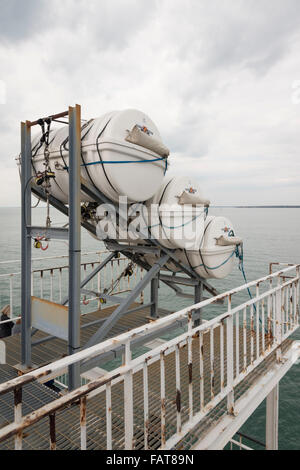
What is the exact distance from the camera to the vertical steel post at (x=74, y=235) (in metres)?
4.26

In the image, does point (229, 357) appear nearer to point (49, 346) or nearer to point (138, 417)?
point (138, 417)

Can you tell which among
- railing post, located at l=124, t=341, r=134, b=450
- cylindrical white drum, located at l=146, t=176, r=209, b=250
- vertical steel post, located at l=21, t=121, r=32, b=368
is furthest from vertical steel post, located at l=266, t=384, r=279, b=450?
vertical steel post, located at l=21, t=121, r=32, b=368

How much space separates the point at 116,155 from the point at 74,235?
1.36 meters

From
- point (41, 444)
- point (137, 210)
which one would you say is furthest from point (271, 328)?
point (41, 444)

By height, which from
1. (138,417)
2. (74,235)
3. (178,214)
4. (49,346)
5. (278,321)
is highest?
(178,214)

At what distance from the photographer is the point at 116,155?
4543 millimetres

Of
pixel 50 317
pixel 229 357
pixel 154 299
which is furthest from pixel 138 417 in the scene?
pixel 154 299

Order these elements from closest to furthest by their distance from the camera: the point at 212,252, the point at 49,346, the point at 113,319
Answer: the point at 113,319 → the point at 49,346 → the point at 212,252

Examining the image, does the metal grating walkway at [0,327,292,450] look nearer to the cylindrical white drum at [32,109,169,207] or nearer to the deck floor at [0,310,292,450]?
the deck floor at [0,310,292,450]

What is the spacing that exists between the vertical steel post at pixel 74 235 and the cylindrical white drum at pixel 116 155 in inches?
13.6

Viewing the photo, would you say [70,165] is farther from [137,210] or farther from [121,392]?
[121,392]

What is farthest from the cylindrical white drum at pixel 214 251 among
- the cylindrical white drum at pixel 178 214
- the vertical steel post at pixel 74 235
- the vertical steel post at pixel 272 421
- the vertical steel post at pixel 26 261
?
the vertical steel post at pixel 26 261

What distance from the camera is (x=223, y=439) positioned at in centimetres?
357
